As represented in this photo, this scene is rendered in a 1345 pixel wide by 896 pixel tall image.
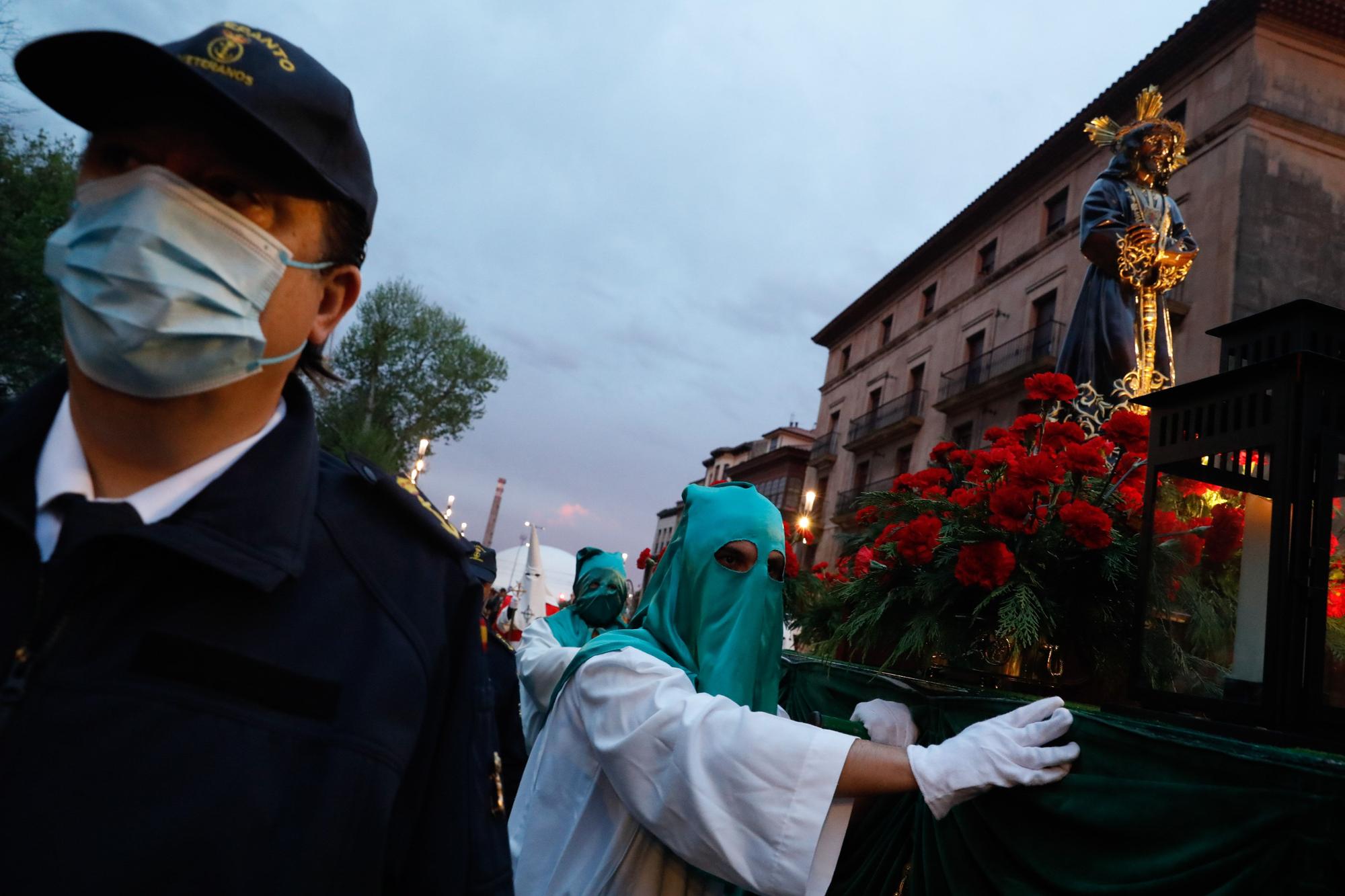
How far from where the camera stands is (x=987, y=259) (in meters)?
25.7

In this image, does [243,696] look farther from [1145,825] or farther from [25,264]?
[25,264]

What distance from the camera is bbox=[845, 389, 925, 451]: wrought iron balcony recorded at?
2705 centimetres

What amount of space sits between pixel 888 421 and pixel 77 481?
28.8 meters

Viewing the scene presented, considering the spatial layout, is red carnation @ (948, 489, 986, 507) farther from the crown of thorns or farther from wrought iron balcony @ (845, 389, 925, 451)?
wrought iron balcony @ (845, 389, 925, 451)

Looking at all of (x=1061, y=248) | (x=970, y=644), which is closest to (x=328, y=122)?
(x=970, y=644)

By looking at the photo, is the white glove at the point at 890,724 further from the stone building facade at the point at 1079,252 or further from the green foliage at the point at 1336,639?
the stone building facade at the point at 1079,252

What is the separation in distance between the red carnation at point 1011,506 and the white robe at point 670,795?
0.93m

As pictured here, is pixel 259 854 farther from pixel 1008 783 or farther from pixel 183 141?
pixel 1008 783

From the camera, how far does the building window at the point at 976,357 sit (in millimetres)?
24281

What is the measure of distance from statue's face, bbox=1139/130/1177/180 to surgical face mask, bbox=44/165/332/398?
5.79 meters

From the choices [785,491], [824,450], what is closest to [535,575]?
[824,450]

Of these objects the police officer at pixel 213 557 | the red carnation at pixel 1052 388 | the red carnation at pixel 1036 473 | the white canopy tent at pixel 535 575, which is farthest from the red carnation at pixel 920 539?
the white canopy tent at pixel 535 575

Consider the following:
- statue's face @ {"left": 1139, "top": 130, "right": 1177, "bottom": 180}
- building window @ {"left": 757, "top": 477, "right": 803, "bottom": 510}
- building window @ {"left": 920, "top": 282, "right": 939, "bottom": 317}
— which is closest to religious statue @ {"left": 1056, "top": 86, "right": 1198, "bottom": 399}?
statue's face @ {"left": 1139, "top": 130, "right": 1177, "bottom": 180}

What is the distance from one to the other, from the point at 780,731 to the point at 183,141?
1514 millimetres
